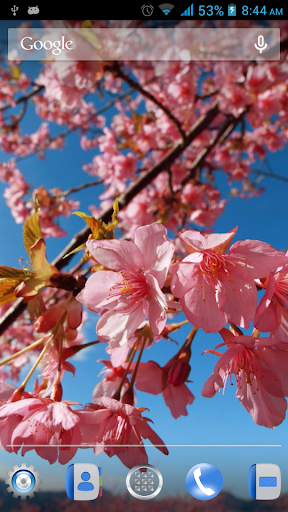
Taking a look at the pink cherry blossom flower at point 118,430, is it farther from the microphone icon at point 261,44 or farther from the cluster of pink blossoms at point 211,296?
the microphone icon at point 261,44

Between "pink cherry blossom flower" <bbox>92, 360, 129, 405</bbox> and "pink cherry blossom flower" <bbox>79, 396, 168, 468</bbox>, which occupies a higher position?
"pink cherry blossom flower" <bbox>92, 360, 129, 405</bbox>

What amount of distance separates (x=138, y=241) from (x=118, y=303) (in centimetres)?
11

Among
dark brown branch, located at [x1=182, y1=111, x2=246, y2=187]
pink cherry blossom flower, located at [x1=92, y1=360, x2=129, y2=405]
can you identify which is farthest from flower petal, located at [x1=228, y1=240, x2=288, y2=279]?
dark brown branch, located at [x1=182, y1=111, x2=246, y2=187]

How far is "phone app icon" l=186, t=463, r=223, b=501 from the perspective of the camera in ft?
1.78

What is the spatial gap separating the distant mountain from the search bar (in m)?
0.97

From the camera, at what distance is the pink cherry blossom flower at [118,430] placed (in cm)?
48

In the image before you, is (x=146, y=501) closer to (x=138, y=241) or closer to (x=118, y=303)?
(x=118, y=303)

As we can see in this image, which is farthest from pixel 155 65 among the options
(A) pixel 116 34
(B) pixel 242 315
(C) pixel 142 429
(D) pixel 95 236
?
(C) pixel 142 429

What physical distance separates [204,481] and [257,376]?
22 centimetres

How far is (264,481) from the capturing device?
0.55 meters

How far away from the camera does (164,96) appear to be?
90.8 inches
